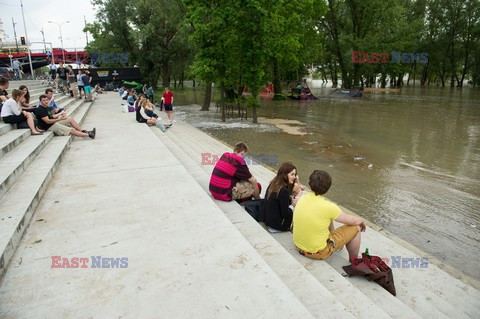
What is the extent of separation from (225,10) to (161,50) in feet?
68.5

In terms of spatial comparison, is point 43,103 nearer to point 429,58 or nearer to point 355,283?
point 355,283

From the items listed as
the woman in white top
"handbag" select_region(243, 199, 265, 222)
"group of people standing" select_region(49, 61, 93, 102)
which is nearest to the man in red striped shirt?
"handbag" select_region(243, 199, 265, 222)

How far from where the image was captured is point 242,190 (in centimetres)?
533

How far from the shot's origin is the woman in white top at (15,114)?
782 cm

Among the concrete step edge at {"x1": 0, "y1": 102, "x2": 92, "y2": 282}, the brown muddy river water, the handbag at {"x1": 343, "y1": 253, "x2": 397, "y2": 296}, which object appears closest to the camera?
the concrete step edge at {"x1": 0, "y1": 102, "x2": 92, "y2": 282}

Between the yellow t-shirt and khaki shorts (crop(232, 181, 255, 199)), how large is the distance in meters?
1.50

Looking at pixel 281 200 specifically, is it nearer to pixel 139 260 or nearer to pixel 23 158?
pixel 139 260

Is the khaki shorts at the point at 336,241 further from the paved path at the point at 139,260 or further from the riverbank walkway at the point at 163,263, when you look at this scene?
the paved path at the point at 139,260

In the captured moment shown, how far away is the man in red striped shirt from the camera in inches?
205

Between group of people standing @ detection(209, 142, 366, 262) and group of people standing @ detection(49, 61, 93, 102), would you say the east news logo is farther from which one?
group of people standing @ detection(49, 61, 93, 102)

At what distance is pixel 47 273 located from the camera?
3.14 meters

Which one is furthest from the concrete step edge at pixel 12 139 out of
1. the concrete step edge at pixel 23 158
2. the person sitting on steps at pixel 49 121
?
the person sitting on steps at pixel 49 121

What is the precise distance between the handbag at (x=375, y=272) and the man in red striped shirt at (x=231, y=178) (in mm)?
2145

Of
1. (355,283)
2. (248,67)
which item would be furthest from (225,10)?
(355,283)
